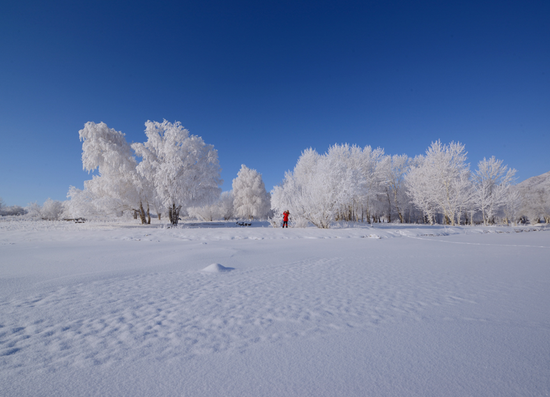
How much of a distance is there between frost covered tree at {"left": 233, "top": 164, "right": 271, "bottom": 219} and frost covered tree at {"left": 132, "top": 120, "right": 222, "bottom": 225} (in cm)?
1982

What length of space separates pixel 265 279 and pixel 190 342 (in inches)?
79.5

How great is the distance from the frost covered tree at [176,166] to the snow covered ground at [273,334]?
52.9 feet

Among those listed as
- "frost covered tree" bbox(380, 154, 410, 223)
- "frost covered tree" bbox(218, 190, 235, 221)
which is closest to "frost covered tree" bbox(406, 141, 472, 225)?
"frost covered tree" bbox(380, 154, 410, 223)

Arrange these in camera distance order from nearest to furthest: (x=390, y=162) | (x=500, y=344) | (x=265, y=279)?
(x=500, y=344), (x=265, y=279), (x=390, y=162)

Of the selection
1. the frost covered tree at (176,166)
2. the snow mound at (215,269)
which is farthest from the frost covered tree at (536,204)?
the snow mound at (215,269)

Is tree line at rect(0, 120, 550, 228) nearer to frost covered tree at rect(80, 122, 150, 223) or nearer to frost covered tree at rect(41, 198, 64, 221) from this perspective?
frost covered tree at rect(80, 122, 150, 223)

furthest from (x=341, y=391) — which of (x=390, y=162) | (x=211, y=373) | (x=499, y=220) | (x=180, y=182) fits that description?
(x=499, y=220)

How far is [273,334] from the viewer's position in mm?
1958

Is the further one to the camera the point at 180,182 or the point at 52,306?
the point at 180,182

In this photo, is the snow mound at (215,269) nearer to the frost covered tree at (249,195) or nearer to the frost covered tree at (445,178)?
the frost covered tree at (445,178)

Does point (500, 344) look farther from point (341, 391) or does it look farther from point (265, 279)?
point (265, 279)

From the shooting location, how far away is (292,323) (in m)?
2.17

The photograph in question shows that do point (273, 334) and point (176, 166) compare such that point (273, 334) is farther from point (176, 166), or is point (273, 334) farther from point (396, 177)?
point (396, 177)

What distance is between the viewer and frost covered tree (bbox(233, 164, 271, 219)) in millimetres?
41562
